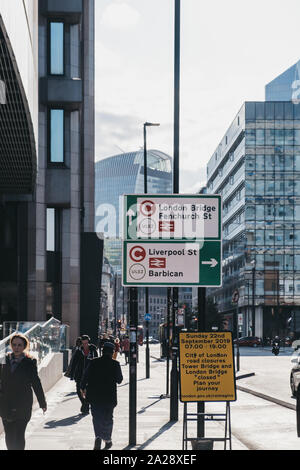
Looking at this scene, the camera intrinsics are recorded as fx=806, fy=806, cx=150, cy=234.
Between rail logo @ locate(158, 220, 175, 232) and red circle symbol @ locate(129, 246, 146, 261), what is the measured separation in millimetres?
455

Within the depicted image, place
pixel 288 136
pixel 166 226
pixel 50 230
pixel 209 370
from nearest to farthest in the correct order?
pixel 209 370 < pixel 166 226 < pixel 50 230 < pixel 288 136

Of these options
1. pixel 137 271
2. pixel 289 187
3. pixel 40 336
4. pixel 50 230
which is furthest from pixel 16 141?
pixel 289 187

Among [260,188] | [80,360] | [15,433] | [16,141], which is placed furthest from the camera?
[260,188]

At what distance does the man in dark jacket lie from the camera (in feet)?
39.3

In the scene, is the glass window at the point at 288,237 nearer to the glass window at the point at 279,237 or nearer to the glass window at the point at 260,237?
the glass window at the point at 279,237

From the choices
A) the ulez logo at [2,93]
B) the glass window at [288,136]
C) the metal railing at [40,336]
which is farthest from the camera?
the glass window at [288,136]

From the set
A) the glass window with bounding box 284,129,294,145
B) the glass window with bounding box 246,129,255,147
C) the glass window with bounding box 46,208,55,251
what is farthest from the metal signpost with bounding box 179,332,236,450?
the glass window with bounding box 284,129,294,145

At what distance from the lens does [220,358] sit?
11.5 metres

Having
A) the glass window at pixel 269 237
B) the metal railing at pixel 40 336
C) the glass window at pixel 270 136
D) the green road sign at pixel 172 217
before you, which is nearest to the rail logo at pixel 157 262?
the green road sign at pixel 172 217

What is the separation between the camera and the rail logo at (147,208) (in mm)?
12805

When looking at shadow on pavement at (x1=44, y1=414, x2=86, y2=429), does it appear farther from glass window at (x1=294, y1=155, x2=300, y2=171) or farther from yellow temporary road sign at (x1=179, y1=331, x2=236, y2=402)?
glass window at (x1=294, y1=155, x2=300, y2=171)

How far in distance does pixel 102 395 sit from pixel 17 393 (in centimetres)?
280

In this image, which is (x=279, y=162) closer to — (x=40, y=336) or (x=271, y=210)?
(x=271, y=210)

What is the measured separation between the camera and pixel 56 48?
4638cm
